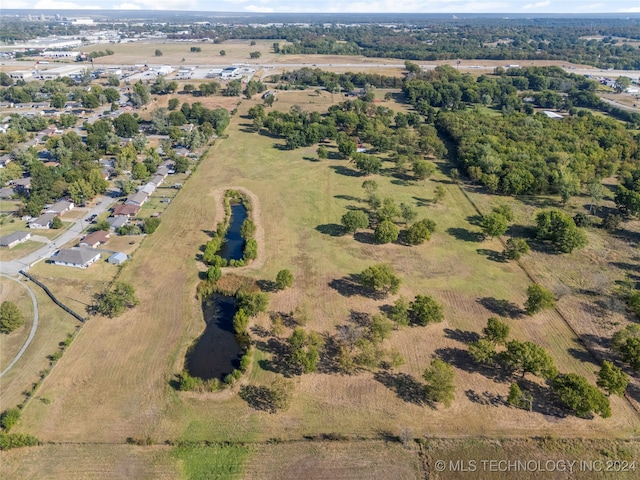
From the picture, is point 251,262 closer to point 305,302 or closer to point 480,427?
point 305,302

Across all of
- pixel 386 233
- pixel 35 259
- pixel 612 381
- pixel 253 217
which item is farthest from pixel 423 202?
pixel 35 259

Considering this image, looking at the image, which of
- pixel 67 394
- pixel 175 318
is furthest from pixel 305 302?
pixel 67 394

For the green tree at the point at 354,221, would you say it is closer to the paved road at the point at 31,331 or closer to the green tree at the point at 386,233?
the green tree at the point at 386,233

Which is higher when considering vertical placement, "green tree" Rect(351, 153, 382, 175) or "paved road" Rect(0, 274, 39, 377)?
"green tree" Rect(351, 153, 382, 175)

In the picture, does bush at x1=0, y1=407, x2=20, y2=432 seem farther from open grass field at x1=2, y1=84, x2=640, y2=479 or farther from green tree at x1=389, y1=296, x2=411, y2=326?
green tree at x1=389, y1=296, x2=411, y2=326

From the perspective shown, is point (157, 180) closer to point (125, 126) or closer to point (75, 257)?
point (75, 257)

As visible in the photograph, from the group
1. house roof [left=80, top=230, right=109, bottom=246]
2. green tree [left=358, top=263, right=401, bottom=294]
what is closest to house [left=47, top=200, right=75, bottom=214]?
house roof [left=80, top=230, right=109, bottom=246]
